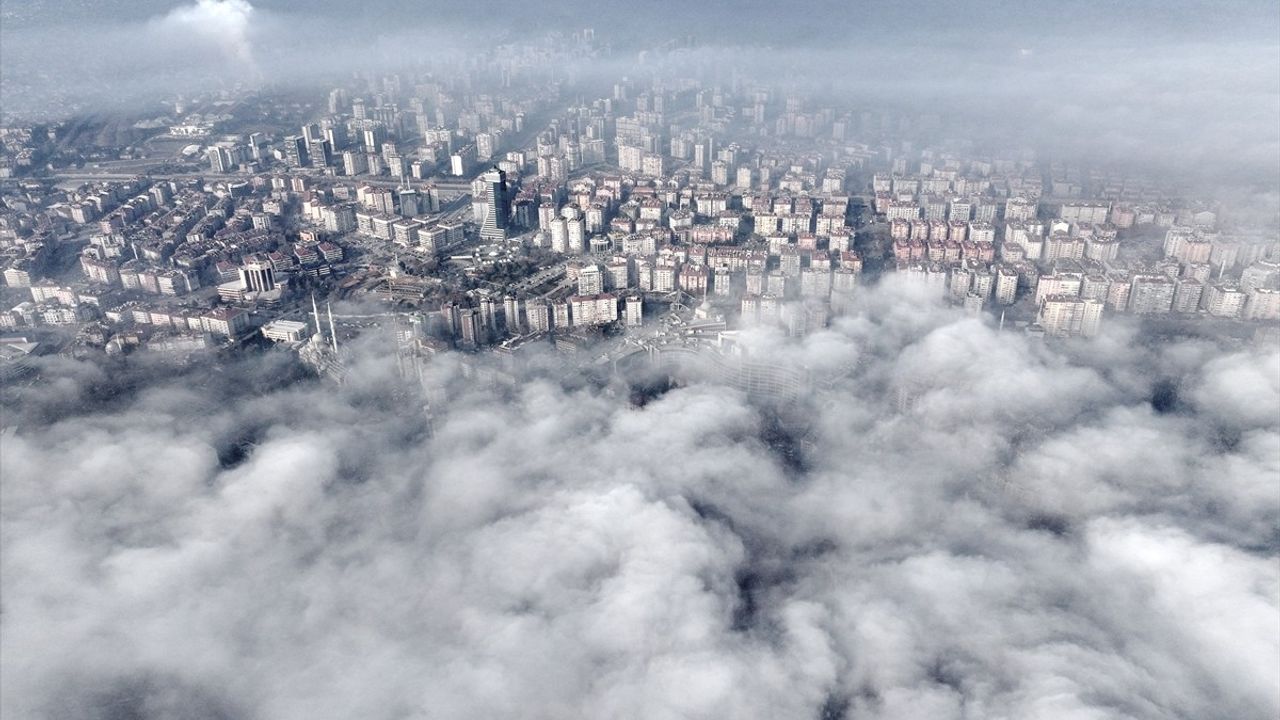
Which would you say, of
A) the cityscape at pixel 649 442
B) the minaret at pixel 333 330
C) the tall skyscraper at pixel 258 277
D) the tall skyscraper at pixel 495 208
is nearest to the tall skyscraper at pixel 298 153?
the cityscape at pixel 649 442

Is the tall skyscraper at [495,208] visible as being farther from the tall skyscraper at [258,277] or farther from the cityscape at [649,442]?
the tall skyscraper at [258,277]

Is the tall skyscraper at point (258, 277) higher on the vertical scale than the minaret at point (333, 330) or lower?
higher

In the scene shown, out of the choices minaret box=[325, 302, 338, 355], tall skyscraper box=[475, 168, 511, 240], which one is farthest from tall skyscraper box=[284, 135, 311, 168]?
minaret box=[325, 302, 338, 355]

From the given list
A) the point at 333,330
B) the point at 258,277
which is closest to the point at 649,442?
the point at 333,330

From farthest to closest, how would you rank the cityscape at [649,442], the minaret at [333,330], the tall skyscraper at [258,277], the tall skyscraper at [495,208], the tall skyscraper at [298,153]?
the tall skyscraper at [298,153], the tall skyscraper at [495,208], the tall skyscraper at [258,277], the minaret at [333,330], the cityscape at [649,442]

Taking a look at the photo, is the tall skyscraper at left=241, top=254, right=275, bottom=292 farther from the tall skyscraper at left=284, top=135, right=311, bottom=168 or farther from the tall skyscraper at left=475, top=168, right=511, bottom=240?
the tall skyscraper at left=284, top=135, right=311, bottom=168

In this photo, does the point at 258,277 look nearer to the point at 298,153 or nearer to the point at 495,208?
the point at 495,208
